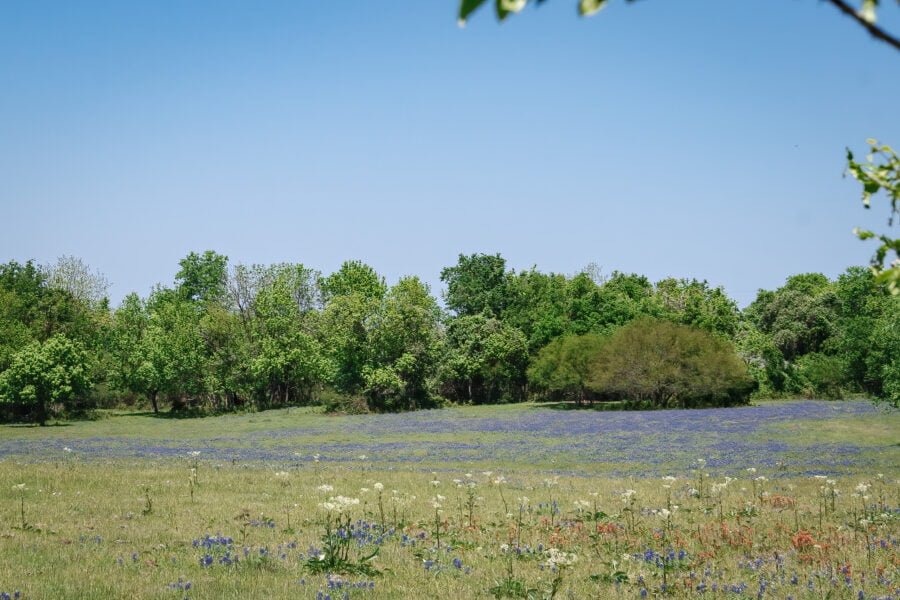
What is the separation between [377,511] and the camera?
635 inches

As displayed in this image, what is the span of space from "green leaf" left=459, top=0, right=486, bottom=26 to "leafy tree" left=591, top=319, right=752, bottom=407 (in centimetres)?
6086

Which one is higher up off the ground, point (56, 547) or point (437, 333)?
point (437, 333)

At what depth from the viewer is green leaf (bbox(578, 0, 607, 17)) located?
5.26 feet

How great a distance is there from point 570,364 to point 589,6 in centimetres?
6572

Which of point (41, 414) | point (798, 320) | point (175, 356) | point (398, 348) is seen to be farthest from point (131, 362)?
point (798, 320)

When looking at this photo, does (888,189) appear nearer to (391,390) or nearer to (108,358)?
(391,390)

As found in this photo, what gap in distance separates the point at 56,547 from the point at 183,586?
3846 mm

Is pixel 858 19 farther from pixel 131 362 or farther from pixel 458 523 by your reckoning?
pixel 131 362

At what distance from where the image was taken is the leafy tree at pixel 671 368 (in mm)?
59188

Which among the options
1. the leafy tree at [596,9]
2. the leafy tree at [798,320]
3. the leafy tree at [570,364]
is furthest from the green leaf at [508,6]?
the leafy tree at [798,320]

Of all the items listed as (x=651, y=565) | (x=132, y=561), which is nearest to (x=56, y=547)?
(x=132, y=561)

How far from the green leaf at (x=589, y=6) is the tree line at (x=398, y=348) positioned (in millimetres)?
60772

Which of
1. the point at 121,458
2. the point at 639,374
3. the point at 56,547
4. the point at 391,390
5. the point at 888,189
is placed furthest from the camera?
the point at 391,390

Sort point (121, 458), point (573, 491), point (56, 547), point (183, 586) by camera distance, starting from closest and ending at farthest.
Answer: point (183, 586), point (56, 547), point (573, 491), point (121, 458)
